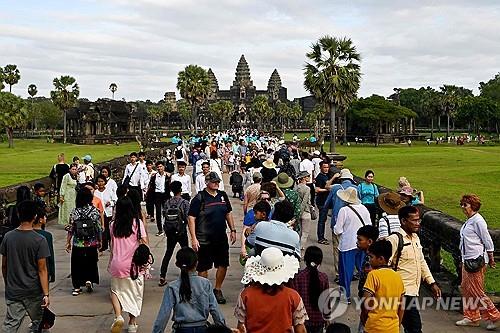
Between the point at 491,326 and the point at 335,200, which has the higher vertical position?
the point at 335,200

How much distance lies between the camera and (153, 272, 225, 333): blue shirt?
16.7 ft

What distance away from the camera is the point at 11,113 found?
2960 inches

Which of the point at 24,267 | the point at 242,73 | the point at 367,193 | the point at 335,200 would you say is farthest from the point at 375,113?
the point at 242,73

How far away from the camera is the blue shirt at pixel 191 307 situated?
5.09 meters

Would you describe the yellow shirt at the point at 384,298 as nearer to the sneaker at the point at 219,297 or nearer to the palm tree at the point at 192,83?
the sneaker at the point at 219,297

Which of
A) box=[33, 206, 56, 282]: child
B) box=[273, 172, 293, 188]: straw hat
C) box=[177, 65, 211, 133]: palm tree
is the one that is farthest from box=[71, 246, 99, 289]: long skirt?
box=[177, 65, 211, 133]: palm tree

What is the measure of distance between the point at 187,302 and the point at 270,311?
0.77 metres

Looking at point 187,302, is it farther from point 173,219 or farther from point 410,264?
point 173,219

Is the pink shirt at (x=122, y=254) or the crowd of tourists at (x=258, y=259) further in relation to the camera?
the pink shirt at (x=122, y=254)

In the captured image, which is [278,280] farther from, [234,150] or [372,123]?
[372,123]

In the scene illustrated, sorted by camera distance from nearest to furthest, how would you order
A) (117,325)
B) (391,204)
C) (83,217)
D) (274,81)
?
(117,325) → (391,204) → (83,217) → (274,81)

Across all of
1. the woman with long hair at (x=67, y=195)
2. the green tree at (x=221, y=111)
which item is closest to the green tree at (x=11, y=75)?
the green tree at (x=221, y=111)

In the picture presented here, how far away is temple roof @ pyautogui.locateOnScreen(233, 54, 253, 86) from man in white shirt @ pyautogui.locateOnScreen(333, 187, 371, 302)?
168m

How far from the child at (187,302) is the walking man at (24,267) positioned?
5.19 feet
